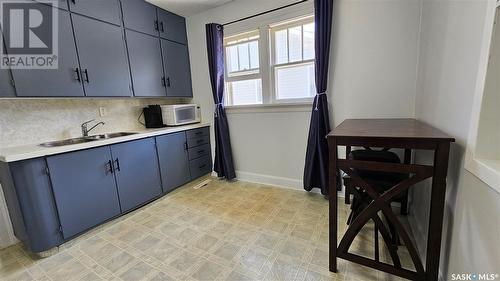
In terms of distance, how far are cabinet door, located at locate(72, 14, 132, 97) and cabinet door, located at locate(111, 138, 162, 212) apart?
650 millimetres

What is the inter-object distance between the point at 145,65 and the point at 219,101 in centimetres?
103

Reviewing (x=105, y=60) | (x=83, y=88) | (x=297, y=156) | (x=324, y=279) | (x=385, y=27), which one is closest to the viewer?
(x=324, y=279)

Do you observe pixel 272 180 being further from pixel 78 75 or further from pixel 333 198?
pixel 78 75

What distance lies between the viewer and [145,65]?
264 centimetres

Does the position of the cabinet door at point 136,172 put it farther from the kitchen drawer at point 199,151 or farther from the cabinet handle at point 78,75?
the cabinet handle at point 78,75

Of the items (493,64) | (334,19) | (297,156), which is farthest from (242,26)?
(493,64)

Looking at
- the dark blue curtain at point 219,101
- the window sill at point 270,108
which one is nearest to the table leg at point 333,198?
the window sill at point 270,108

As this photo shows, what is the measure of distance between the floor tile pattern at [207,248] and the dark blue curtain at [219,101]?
745 millimetres

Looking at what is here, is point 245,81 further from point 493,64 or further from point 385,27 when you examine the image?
point 493,64

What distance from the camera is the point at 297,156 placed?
8.53 feet

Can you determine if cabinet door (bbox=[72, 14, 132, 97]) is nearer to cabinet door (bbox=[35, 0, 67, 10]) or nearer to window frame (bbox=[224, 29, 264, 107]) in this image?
cabinet door (bbox=[35, 0, 67, 10])

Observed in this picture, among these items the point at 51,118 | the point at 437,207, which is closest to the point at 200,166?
the point at 51,118

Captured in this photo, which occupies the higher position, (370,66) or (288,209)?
(370,66)

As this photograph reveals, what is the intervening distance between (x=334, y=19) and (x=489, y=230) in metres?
2.07
